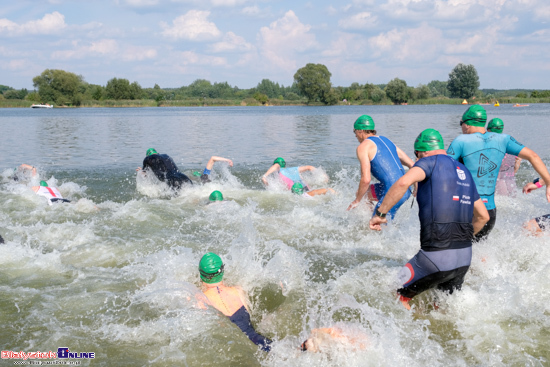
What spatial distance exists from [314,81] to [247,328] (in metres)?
100

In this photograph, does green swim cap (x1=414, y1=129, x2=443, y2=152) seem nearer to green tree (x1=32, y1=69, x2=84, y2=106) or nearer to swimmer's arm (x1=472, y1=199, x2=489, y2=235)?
swimmer's arm (x1=472, y1=199, x2=489, y2=235)

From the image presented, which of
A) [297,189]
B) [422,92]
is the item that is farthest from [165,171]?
[422,92]

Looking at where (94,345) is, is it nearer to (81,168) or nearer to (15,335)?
(15,335)

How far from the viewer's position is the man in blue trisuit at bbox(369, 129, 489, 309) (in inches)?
157

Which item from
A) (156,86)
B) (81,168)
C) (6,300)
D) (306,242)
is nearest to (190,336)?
(6,300)

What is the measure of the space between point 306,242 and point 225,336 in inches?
136

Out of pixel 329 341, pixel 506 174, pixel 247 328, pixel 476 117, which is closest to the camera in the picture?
pixel 329 341

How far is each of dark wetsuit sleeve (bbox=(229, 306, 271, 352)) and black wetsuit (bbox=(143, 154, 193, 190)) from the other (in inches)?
281

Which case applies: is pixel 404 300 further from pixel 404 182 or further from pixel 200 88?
pixel 200 88

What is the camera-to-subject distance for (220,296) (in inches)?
187

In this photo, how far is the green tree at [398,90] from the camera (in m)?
92.8

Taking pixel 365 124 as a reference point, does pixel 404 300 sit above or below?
below

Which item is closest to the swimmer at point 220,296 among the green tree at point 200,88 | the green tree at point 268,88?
the green tree at point 200,88

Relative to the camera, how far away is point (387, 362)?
3838 millimetres
